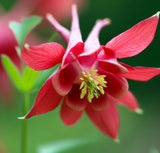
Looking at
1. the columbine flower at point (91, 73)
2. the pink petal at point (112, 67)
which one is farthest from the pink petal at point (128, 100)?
the pink petal at point (112, 67)

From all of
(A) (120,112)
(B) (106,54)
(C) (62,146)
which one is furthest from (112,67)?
(A) (120,112)

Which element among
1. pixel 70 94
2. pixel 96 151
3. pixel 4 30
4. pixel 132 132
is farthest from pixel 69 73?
pixel 132 132

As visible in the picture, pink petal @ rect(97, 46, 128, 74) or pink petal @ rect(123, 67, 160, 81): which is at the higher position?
pink petal @ rect(97, 46, 128, 74)

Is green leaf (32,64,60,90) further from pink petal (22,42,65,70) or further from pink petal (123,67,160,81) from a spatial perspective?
pink petal (123,67,160,81)

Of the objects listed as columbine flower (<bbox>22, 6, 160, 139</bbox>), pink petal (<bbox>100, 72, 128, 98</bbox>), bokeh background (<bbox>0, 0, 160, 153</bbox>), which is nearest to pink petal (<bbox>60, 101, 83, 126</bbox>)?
columbine flower (<bbox>22, 6, 160, 139</bbox>)

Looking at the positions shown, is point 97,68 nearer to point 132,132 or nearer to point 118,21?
point 132,132
